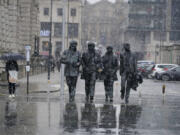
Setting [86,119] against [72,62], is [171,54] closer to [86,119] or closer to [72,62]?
[72,62]

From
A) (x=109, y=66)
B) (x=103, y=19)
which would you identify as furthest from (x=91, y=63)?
(x=103, y=19)

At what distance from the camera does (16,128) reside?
9102 mm

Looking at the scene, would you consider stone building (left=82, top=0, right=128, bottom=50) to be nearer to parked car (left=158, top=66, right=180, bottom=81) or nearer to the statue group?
parked car (left=158, top=66, right=180, bottom=81)

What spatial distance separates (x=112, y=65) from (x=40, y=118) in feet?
16.0

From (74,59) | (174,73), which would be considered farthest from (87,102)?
(174,73)

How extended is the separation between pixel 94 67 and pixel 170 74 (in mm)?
21852

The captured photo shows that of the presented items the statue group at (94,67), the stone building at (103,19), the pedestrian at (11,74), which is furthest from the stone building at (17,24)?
the stone building at (103,19)

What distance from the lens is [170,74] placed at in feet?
115

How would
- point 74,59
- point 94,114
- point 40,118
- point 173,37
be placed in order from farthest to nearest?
point 173,37 → point 74,59 → point 94,114 → point 40,118

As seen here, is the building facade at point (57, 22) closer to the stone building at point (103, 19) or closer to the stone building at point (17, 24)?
the stone building at point (17, 24)

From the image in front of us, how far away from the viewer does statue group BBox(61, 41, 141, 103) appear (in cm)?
1412

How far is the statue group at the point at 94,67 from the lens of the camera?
1412cm

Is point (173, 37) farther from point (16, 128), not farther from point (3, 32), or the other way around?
point (16, 128)

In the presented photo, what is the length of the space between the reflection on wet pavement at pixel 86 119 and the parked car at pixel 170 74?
69.4ft
